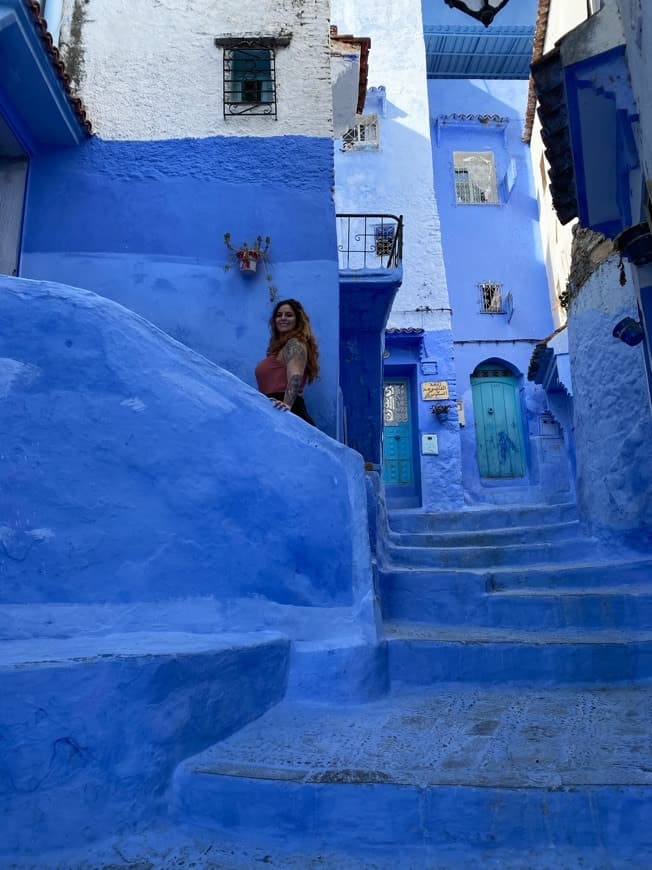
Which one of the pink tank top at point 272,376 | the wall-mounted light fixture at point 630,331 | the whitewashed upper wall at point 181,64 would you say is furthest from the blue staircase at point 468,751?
the whitewashed upper wall at point 181,64

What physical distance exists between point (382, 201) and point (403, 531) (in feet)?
29.1

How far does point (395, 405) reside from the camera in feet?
46.3

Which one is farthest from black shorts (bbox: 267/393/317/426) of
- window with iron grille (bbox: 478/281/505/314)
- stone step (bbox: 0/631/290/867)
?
window with iron grille (bbox: 478/281/505/314)

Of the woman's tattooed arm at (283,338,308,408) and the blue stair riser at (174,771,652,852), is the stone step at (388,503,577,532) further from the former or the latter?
the blue stair riser at (174,771,652,852)

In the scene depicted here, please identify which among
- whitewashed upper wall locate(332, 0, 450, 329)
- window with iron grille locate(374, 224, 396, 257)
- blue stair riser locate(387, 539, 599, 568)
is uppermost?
whitewashed upper wall locate(332, 0, 450, 329)

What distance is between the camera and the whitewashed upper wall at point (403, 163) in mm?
14070

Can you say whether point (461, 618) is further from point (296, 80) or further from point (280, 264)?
point (296, 80)

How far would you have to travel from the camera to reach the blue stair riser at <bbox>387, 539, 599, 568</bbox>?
5977 millimetres

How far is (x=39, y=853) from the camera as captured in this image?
7.30ft

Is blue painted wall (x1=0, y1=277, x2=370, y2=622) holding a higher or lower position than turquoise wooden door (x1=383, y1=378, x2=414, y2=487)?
lower

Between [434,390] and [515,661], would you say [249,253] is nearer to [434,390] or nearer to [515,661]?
[515,661]

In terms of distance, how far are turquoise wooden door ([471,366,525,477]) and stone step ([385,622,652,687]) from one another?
10920 millimetres

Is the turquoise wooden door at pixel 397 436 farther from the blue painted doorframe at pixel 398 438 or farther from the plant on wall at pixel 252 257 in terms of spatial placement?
the plant on wall at pixel 252 257

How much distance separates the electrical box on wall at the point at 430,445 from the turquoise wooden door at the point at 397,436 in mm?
637
